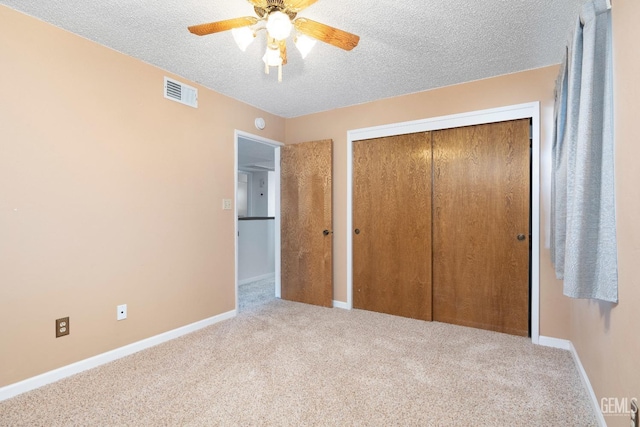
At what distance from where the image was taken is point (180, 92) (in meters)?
2.71

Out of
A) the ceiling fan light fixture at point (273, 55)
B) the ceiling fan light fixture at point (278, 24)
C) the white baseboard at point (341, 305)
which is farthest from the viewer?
the white baseboard at point (341, 305)

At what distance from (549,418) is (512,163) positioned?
1913mm

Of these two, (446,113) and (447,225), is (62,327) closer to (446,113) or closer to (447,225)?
(447,225)

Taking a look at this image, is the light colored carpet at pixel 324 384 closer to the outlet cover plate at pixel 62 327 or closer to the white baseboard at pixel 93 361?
the white baseboard at pixel 93 361

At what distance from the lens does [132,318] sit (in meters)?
2.38

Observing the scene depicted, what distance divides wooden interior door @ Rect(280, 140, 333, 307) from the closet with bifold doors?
0.34m

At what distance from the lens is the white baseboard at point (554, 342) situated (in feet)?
7.94

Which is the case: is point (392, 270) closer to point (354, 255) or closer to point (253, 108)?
point (354, 255)

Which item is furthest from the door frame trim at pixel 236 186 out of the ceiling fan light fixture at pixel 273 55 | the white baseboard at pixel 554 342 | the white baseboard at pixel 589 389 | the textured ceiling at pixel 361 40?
the white baseboard at pixel 589 389

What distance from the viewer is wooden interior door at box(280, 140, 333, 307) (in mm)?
A: 3551

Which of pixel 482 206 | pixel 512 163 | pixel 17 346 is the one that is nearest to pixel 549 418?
pixel 482 206

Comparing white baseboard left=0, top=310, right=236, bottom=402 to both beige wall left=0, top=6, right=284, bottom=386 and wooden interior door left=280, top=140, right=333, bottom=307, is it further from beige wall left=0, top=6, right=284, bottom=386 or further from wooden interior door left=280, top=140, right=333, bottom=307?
wooden interior door left=280, top=140, right=333, bottom=307

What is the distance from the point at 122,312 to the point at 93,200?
2.86ft

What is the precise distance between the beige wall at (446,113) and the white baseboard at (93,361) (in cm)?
164
